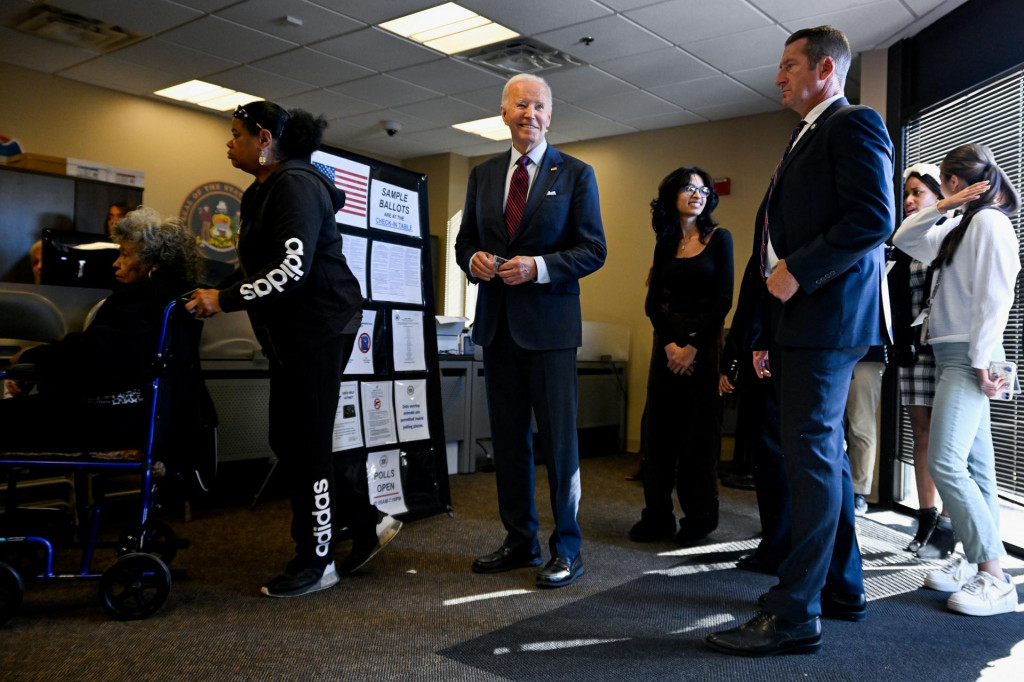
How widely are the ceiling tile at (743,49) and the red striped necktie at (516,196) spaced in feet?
9.62

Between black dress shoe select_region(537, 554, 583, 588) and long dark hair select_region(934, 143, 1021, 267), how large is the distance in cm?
154

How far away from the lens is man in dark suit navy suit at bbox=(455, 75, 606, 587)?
93.2 inches

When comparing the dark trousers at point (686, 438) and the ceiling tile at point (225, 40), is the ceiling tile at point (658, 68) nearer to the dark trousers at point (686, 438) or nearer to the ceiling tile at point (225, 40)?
the ceiling tile at point (225, 40)

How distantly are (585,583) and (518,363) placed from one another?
74 centimetres

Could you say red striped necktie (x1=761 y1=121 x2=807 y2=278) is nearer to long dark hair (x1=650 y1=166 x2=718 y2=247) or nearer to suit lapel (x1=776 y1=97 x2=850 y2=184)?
suit lapel (x1=776 y1=97 x2=850 y2=184)

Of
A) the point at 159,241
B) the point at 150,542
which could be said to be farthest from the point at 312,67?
the point at 150,542

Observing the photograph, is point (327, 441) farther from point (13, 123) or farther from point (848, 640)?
point (13, 123)

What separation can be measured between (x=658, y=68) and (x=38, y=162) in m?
4.60

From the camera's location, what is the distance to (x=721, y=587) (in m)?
2.41

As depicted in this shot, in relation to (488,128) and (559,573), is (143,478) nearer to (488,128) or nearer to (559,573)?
(559,573)

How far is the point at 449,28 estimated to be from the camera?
4.89 metres

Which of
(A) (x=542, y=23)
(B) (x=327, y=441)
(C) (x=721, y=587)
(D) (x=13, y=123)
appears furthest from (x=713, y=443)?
(D) (x=13, y=123)

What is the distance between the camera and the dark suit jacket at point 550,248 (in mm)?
2367

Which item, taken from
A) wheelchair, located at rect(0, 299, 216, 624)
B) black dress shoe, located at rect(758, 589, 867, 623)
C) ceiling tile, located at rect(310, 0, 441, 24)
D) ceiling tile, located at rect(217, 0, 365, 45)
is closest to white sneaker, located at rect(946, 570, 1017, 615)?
black dress shoe, located at rect(758, 589, 867, 623)
